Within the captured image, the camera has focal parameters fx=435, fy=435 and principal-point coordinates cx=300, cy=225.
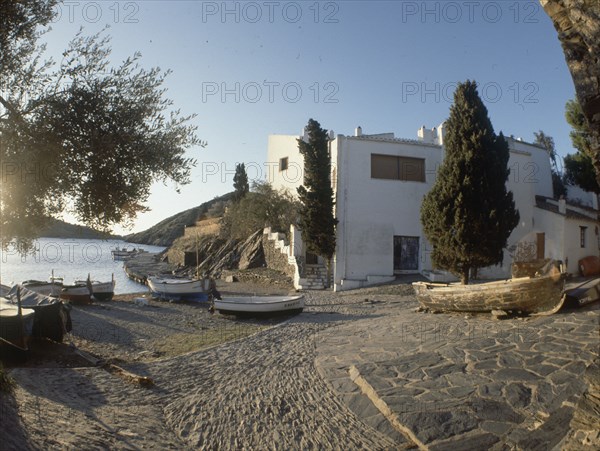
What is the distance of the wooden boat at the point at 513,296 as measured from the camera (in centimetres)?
1108

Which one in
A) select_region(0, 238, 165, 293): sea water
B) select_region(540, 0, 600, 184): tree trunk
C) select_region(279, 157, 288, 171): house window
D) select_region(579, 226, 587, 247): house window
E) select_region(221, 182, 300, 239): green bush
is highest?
select_region(279, 157, 288, 171): house window

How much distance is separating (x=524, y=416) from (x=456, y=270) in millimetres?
12719

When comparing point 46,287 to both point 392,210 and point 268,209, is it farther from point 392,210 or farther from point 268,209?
point 392,210


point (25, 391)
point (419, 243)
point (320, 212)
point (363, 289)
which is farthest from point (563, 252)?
point (25, 391)

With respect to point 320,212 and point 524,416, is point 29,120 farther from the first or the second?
point 320,212

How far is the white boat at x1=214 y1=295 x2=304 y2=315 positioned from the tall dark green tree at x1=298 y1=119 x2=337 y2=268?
6.94 metres

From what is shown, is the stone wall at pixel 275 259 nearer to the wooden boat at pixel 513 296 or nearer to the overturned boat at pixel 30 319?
the overturned boat at pixel 30 319

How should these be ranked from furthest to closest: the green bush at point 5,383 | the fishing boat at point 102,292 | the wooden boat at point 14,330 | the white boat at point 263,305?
the fishing boat at point 102,292 → the white boat at point 263,305 → the wooden boat at point 14,330 → the green bush at point 5,383

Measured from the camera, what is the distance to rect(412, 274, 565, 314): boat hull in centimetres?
1108

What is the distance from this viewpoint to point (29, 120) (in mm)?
7195

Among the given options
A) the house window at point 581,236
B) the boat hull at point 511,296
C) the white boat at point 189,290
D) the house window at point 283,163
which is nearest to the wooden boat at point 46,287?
the white boat at point 189,290

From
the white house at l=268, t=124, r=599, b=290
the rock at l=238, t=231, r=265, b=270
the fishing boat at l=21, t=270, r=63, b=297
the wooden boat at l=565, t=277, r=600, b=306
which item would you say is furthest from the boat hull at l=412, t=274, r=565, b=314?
the fishing boat at l=21, t=270, r=63, b=297

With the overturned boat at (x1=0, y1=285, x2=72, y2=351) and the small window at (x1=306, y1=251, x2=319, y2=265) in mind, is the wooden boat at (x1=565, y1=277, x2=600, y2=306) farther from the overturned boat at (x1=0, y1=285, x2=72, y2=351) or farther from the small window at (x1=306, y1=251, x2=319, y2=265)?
the small window at (x1=306, y1=251, x2=319, y2=265)

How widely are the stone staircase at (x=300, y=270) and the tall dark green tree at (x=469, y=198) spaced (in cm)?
869
